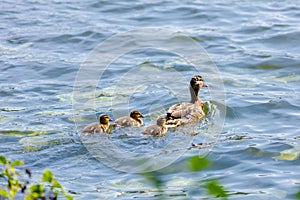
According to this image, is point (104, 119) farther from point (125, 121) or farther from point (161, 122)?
point (161, 122)

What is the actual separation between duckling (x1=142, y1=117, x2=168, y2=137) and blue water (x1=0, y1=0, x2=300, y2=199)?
0.13 m

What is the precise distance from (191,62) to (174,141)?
12.6 ft

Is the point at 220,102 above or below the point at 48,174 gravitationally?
below

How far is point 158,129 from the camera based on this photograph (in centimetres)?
891

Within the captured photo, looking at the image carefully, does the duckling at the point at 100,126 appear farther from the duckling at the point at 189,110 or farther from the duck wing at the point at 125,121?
the duckling at the point at 189,110

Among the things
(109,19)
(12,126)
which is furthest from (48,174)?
(109,19)

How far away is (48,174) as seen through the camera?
134 inches

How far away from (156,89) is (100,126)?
232 centimetres

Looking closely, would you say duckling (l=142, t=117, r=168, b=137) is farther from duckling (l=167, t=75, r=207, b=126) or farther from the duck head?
the duck head

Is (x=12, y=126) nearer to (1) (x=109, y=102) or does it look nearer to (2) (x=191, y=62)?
(1) (x=109, y=102)

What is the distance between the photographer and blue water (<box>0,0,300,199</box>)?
292 inches

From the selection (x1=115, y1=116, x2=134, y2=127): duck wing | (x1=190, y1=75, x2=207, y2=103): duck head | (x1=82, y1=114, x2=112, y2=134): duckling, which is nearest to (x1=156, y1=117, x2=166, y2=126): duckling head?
(x1=115, y1=116, x2=134, y2=127): duck wing

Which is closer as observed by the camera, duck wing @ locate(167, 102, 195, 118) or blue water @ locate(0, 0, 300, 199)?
blue water @ locate(0, 0, 300, 199)

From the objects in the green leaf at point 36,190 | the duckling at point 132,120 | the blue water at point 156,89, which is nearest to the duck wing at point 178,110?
the blue water at point 156,89
